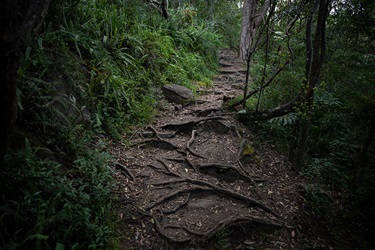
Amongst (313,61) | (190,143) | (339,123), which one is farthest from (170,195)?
(339,123)

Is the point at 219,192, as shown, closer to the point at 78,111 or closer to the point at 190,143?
the point at 190,143

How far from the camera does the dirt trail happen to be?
3.09m

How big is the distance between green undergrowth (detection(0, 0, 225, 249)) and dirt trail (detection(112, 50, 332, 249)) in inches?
16.4

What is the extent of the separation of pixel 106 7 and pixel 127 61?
73.3 inches

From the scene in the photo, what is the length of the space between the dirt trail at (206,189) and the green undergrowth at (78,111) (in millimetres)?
417

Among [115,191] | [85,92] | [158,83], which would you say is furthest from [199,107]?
[115,191]

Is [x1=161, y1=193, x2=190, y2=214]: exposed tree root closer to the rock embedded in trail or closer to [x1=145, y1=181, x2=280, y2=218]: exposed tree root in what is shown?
[x1=145, y1=181, x2=280, y2=218]: exposed tree root

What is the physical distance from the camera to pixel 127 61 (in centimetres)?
581

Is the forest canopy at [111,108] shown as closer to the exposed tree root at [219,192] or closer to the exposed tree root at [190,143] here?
the exposed tree root at [219,192]

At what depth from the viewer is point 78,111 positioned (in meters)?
4.00

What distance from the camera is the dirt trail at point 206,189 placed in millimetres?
3088

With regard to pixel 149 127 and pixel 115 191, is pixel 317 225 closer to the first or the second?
pixel 115 191

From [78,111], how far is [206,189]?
247 cm

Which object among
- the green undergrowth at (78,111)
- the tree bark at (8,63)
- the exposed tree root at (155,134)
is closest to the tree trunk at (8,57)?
the tree bark at (8,63)
